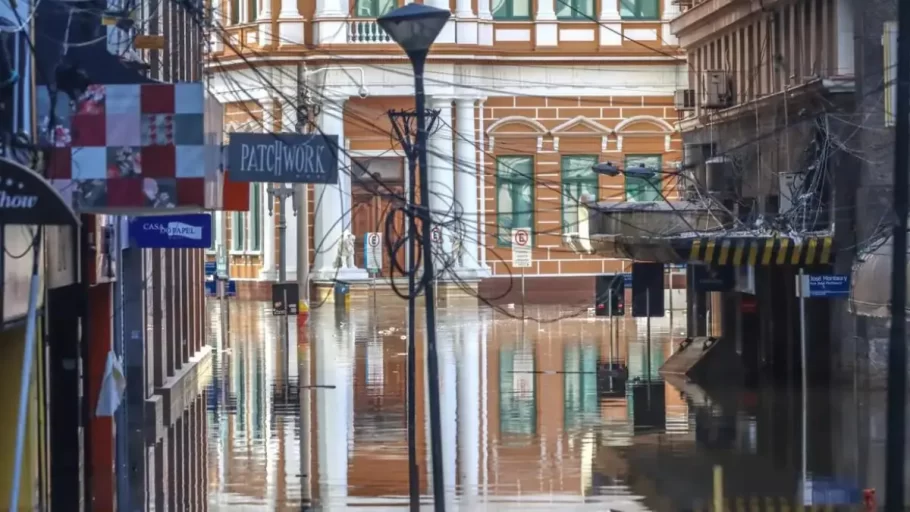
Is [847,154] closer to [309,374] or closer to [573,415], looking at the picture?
[573,415]

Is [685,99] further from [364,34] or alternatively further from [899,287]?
[899,287]

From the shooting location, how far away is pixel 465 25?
53688 millimetres

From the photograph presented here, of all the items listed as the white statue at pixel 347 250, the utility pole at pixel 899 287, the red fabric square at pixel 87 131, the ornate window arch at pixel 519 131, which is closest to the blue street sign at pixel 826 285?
the utility pole at pixel 899 287

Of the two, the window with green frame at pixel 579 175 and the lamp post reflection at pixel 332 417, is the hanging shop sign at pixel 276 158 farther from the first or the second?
the window with green frame at pixel 579 175

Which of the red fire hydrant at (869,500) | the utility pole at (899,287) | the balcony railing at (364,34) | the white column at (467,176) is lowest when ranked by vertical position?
the red fire hydrant at (869,500)

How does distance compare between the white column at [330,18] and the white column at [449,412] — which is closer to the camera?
the white column at [449,412]

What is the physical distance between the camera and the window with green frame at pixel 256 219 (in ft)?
186

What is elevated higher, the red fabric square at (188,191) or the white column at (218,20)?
the white column at (218,20)

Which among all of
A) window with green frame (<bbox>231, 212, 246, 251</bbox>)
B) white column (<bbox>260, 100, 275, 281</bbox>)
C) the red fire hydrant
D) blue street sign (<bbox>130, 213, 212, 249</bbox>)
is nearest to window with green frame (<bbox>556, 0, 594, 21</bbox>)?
white column (<bbox>260, 100, 275, 281</bbox>)

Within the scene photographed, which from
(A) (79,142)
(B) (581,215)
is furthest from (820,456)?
(B) (581,215)

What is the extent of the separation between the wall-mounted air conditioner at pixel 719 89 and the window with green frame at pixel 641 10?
2236 cm

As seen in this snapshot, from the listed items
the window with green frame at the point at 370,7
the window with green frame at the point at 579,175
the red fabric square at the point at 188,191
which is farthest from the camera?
the window with green frame at the point at 370,7

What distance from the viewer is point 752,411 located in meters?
25.6

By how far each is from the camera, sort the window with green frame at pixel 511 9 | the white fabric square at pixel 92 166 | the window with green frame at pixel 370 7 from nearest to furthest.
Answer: the white fabric square at pixel 92 166
the window with green frame at pixel 370 7
the window with green frame at pixel 511 9
